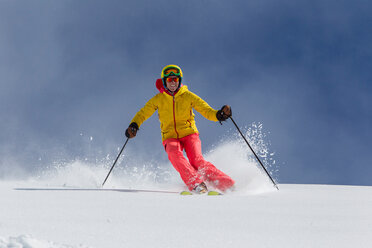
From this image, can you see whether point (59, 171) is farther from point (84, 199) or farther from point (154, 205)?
point (154, 205)

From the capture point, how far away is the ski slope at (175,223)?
206cm

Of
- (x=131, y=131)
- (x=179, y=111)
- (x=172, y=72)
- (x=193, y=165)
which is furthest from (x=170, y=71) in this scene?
(x=193, y=165)

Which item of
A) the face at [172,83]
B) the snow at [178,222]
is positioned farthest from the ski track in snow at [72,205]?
the face at [172,83]

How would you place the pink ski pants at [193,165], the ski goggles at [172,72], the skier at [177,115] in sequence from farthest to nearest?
the ski goggles at [172,72], the skier at [177,115], the pink ski pants at [193,165]

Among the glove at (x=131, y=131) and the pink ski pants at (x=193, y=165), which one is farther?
the glove at (x=131, y=131)

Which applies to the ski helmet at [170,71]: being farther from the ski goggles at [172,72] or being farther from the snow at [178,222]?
the snow at [178,222]

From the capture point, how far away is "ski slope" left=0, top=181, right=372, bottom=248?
81.0 inches

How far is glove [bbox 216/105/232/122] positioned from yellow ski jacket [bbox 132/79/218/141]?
147 mm

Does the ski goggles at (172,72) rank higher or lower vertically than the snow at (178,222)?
higher

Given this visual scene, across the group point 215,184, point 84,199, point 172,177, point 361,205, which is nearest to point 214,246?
point 84,199

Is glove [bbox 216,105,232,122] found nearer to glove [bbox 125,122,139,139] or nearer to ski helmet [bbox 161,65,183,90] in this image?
ski helmet [bbox 161,65,183,90]

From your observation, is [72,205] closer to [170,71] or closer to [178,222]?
[178,222]

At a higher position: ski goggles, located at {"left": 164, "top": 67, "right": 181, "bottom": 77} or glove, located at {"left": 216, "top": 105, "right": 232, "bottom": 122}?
ski goggles, located at {"left": 164, "top": 67, "right": 181, "bottom": 77}

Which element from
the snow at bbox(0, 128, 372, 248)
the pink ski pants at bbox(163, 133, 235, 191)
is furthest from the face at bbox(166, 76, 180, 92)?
the snow at bbox(0, 128, 372, 248)
